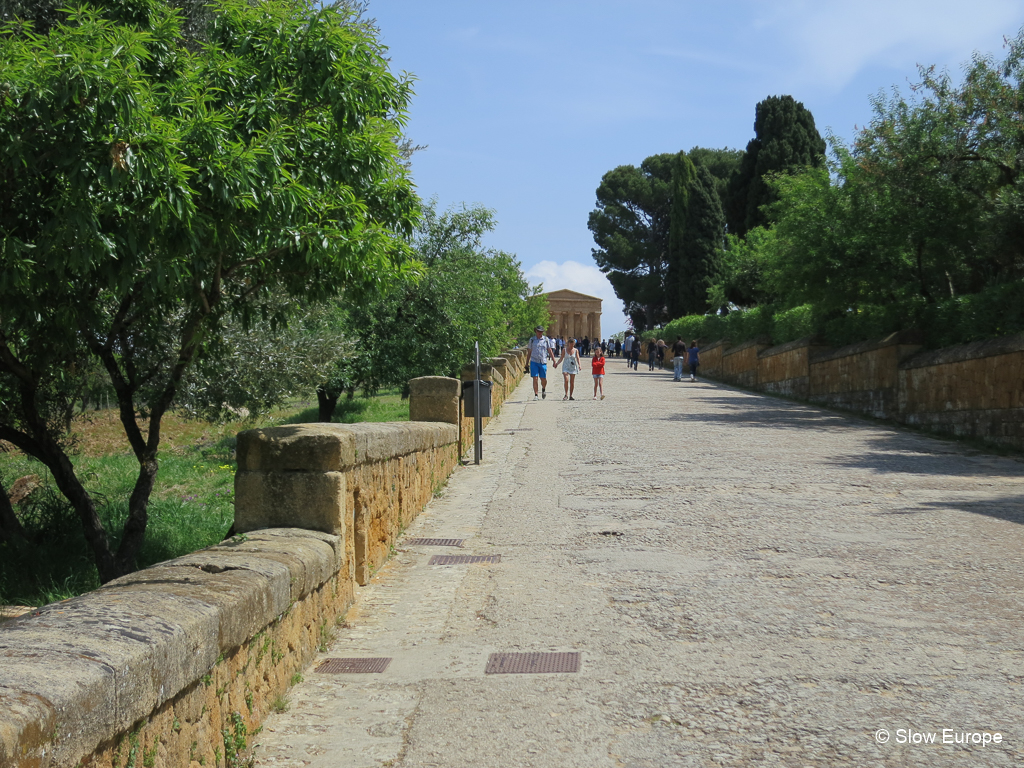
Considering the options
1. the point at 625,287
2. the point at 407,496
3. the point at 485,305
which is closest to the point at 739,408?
the point at 485,305

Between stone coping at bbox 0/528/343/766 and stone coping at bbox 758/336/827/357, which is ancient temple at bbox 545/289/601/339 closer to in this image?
stone coping at bbox 758/336/827/357

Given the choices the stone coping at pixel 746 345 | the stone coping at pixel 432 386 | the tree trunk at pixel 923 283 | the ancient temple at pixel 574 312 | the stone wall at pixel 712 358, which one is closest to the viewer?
the stone coping at pixel 432 386

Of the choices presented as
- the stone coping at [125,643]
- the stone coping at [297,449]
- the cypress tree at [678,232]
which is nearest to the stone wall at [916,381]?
the stone coping at [297,449]

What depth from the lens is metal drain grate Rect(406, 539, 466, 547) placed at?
24.0ft

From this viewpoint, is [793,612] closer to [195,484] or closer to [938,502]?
[938,502]

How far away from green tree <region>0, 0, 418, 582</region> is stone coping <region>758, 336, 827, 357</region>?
54.3 feet

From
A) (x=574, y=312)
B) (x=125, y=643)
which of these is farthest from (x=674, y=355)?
(x=574, y=312)

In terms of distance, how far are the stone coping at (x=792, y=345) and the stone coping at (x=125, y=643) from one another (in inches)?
783

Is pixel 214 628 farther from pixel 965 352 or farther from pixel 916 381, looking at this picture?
pixel 916 381

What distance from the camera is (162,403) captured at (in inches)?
296

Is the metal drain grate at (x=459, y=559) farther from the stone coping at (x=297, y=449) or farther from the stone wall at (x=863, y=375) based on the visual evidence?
the stone wall at (x=863, y=375)

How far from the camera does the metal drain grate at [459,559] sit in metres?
6.65

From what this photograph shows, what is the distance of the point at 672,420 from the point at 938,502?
26.9ft

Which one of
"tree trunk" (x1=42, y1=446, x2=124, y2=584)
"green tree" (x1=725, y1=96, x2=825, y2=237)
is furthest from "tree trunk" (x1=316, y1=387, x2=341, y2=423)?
"green tree" (x1=725, y1=96, x2=825, y2=237)
